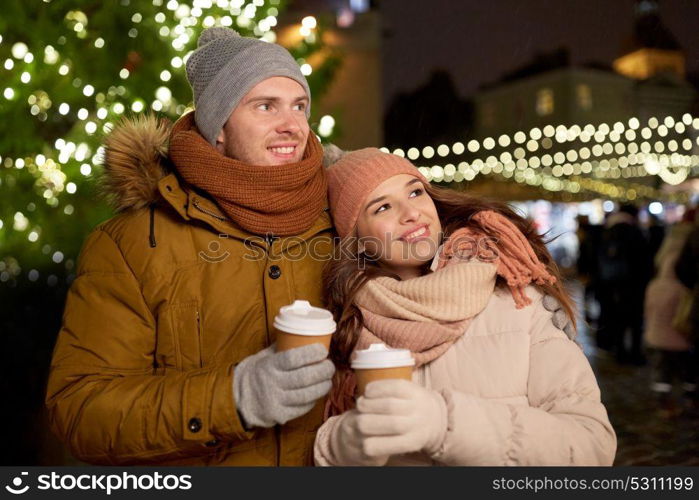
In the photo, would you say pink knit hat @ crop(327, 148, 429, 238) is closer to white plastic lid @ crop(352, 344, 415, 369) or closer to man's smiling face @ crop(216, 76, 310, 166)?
man's smiling face @ crop(216, 76, 310, 166)

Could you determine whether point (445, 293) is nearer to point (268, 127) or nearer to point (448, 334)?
point (448, 334)

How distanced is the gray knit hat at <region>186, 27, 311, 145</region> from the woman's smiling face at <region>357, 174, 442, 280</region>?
1.86 feet

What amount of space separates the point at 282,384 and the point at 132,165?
107 cm

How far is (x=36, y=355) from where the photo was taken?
569cm

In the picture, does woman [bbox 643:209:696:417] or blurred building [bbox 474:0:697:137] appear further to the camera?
blurred building [bbox 474:0:697:137]

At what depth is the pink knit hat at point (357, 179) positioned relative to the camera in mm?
2443

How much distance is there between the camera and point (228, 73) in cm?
244

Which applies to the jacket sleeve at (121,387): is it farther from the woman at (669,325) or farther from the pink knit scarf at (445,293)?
the woman at (669,325)

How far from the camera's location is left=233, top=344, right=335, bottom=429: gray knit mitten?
72.9 inches

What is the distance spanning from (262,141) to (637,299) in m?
8.79

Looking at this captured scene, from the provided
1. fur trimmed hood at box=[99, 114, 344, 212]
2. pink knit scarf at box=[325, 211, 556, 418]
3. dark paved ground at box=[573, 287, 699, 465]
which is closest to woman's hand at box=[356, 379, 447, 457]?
pink knit scarf at box=[325, 211, 556, 418]

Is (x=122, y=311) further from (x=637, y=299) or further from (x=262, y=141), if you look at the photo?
(x=637, y=299)

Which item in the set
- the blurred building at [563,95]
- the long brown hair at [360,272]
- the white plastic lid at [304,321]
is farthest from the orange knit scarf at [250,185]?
the blurred building at [563,95]

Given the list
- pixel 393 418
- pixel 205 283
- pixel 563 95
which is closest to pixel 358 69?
pixel 205 283
